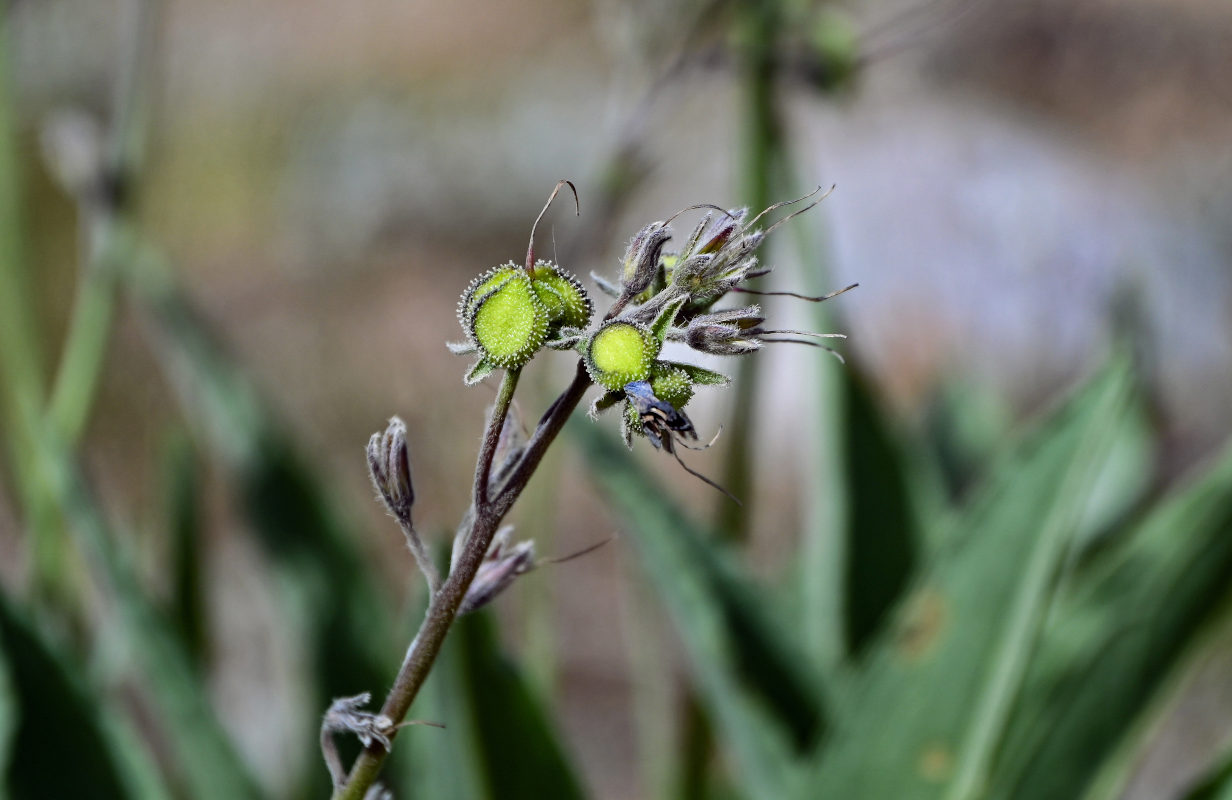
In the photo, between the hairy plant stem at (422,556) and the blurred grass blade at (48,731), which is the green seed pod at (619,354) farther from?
the blurred grass blade at (48,731)

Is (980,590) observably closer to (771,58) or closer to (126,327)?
(771,58)

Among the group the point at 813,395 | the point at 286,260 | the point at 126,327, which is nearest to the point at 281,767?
the point at 813,395

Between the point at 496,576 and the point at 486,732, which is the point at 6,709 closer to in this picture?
the point at 486,732

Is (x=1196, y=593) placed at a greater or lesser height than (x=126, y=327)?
lesser

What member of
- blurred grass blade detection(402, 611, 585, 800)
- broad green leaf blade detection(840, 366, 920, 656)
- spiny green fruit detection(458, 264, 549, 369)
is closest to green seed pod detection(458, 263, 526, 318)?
spiny green fruit detection(458, 264, 549, 369)

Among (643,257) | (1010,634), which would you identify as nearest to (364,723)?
(643,257)

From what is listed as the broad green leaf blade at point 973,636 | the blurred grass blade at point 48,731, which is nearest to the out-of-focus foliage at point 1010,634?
the broad green leaf blade at point 973,636
